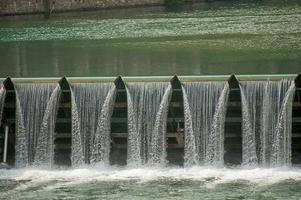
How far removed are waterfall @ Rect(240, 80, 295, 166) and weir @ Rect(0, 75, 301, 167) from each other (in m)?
0.03

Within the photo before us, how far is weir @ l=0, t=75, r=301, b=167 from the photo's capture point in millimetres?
25484

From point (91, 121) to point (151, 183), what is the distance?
348 centimetres

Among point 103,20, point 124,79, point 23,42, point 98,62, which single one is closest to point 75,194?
point 124,79

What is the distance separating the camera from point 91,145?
86.6 feet

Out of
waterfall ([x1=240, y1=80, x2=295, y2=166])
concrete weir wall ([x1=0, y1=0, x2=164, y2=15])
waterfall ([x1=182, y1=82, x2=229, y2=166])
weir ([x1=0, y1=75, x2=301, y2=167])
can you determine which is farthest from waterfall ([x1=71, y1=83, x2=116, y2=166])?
concrete weir wall ([x1=0, y1=0, x2=164, y2=15])

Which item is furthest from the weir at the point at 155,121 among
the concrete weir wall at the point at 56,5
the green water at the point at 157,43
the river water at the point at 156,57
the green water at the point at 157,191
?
the concrete weir wall at the point at 56,5

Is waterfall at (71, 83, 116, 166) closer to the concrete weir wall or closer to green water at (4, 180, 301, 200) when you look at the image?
green water at (4, 180, 301, 200)

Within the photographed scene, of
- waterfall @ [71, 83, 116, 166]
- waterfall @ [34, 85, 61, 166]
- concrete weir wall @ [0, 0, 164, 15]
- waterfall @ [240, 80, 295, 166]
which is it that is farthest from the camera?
concrete weir wall @ [0, 0, 164, 15]

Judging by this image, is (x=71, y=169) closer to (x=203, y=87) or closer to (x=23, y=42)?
(x=203, y=87)

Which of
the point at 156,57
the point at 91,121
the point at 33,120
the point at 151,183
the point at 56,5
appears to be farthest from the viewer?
the point at 56,5

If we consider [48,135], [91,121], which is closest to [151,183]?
[91,121]

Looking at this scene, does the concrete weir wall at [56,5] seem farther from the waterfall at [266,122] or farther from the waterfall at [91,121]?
the waterfall at [266,122]

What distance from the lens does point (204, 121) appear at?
→ 25.9 metres

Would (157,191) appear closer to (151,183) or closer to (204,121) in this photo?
(151,183)
